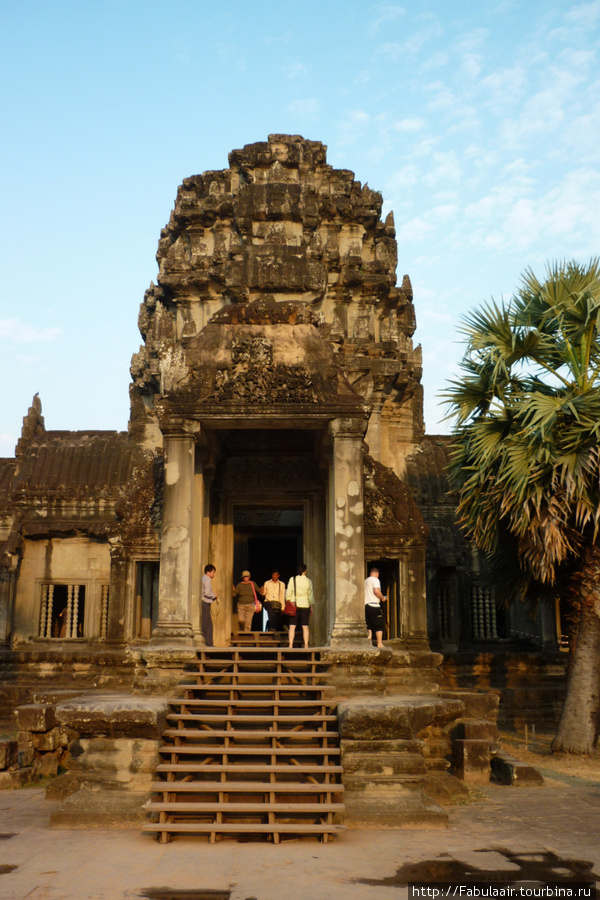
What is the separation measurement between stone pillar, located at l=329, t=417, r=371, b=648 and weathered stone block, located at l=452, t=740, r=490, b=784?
2334 millimetres

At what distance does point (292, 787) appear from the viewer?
27.7 feet

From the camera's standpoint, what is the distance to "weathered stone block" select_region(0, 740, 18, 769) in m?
11.2

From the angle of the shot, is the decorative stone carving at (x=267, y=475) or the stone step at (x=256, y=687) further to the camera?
the decorative stone carving at (x=267, y=475)

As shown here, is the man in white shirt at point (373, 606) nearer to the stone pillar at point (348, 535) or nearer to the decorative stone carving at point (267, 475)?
the stone pillar at point (348, 535)

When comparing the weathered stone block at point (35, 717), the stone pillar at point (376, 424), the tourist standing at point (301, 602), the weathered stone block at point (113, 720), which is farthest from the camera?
the stone pillar at point (376, 424)

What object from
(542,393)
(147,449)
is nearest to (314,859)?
(542,393)

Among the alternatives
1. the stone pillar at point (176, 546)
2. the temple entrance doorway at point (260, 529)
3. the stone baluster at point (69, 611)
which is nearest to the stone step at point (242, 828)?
the stone pillar at point (176, 546)

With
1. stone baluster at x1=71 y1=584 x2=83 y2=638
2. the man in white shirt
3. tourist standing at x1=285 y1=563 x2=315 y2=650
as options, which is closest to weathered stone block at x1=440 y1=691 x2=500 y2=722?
the man in white shirt

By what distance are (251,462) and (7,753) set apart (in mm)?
6524

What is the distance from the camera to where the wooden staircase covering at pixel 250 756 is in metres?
8.12

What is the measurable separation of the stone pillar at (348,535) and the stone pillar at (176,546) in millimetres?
2018

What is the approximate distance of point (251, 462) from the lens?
1554 centimetres

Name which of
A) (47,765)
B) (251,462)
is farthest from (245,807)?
(251,462)

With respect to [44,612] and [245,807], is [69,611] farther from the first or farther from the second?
[245,807]
